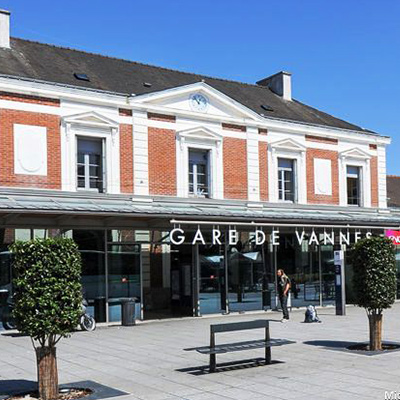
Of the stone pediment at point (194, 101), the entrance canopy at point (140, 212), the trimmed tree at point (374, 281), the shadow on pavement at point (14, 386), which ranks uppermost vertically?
the stone pediment at point (194, 101)

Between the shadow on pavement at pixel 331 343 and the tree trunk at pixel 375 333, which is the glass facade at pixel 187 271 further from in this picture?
the tree trunk at pixel 375 333

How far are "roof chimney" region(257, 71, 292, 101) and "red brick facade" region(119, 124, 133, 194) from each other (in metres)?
10.4

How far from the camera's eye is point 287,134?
25.2 metres

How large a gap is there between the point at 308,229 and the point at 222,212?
370cm

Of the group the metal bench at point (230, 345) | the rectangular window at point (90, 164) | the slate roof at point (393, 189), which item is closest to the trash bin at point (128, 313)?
the rectangular window at point (90, 164)

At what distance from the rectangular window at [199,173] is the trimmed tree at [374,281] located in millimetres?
11009

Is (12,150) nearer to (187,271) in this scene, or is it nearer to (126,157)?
(126,157)

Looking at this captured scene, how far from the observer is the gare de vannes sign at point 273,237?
19.2 m

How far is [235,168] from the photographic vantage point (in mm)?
23531

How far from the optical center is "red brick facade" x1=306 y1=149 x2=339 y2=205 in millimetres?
25531

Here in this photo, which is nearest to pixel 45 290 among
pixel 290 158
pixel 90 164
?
pixel 90 164

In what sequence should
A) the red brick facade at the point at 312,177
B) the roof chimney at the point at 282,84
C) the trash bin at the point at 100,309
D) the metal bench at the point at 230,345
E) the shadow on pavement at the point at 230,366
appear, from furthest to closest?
the roof chimney at the point at 282,84 < the red brick facade at the point at 312,177 < the trash bin at the point at 100,309 < the shadow on pavement at the point at 230,366 < the metal bench at the point at 230,345

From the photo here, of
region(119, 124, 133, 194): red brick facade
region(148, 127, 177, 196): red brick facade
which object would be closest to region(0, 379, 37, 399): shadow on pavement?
region(119, 124, 133, 194): red brick facade

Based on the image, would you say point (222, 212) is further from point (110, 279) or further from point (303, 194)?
point (303, 194)
